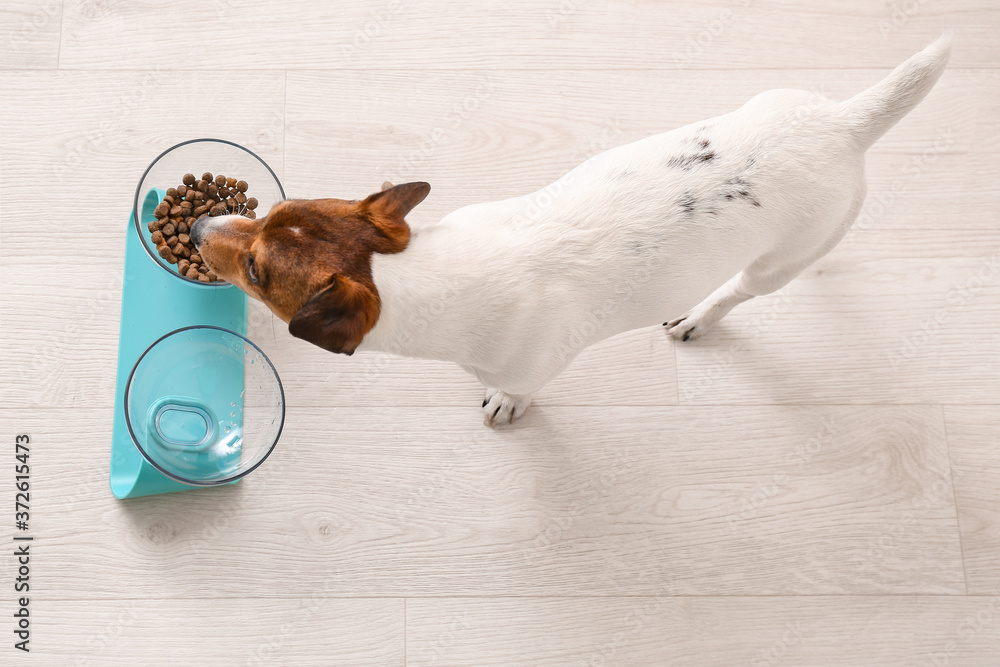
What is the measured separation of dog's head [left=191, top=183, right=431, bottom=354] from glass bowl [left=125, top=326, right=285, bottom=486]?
651 mm

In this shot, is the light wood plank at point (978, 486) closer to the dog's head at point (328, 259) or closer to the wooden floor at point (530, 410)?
the wooden floor at point (530, 410)

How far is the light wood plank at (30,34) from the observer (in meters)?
2.22

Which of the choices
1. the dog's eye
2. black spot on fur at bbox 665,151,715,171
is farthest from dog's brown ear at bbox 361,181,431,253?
black spot on fur at bbox 665,151,715,171

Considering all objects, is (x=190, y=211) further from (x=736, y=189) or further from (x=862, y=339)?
(x=862, y=339)

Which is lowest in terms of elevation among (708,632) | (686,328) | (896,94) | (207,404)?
(708,632)

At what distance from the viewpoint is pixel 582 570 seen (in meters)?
2.07

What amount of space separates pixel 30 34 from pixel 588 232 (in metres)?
2.00

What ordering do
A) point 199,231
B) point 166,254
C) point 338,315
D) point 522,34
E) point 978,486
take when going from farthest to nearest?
point 522,34 → point 978,486 → point 166,254 → point 199,231 → point 338,315

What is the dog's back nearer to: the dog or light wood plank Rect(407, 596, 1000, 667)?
the dog

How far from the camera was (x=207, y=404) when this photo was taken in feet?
6.60

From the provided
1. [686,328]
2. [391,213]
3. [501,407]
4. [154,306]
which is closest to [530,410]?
[501,407]

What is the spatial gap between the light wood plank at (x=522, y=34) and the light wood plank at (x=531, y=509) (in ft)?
3.75

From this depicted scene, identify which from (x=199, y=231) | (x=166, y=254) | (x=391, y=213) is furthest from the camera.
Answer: (x=166, y=254)

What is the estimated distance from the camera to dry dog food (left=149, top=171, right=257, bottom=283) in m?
1.91
